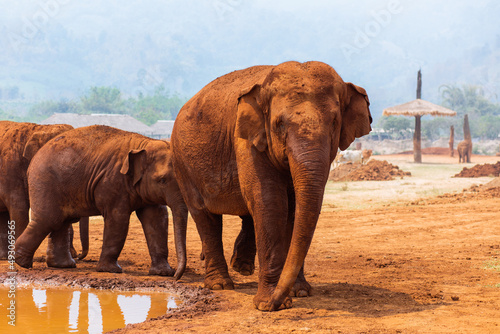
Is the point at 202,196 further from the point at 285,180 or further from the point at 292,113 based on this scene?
the point at 292,113

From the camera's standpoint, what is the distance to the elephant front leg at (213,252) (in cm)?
829

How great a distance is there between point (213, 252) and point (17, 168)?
4.27m

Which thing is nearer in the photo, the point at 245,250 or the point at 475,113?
the point at 245,250

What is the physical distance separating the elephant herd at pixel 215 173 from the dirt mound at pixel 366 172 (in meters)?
18.1

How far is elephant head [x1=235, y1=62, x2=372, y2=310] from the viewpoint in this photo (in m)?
6.23

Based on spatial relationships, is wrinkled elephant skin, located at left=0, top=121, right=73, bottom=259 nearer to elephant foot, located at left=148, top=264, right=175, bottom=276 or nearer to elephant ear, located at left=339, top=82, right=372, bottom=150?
elephant foot, located at left=148, top=264, right=175, bottom=276

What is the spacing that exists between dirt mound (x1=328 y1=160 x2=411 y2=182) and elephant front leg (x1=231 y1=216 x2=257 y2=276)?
61.0 feet

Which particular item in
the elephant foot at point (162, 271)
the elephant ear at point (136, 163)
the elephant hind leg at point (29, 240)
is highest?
the elephant ear at point (136, 163)

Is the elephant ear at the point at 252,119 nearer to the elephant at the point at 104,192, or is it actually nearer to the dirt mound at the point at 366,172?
the elephant at the point at 104,192

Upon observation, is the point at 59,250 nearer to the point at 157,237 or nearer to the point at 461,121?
the point at 157,237

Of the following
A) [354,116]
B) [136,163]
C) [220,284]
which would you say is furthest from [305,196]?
[136,163]

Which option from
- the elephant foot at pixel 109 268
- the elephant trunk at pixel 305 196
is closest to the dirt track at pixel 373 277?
the elephant foot at pixel 109 268

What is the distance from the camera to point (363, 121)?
7031mm

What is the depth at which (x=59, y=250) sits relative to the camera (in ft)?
33.5
